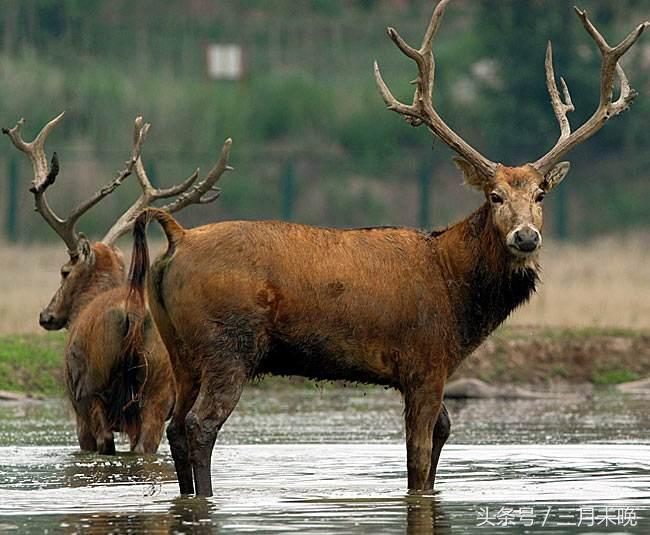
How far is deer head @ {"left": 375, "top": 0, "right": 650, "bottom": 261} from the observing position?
11070mm

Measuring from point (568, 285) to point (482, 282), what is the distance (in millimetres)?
16503

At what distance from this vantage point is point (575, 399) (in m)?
18.2

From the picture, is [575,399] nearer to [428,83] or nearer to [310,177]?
[428,83]

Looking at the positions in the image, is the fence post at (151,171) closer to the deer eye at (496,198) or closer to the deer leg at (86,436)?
the deer leg at (86,436)

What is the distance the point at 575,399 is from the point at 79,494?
26.5ft

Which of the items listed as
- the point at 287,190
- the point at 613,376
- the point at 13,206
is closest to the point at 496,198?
the point at 613,376

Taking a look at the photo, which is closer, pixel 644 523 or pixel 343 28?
pixel 644 523

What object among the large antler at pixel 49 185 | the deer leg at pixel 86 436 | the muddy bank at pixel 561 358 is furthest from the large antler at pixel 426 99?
the muddy bank at pixel 561 358

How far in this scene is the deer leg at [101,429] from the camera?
45.0 feet

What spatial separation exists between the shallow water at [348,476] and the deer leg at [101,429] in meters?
0.13

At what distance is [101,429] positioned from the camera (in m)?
13.8

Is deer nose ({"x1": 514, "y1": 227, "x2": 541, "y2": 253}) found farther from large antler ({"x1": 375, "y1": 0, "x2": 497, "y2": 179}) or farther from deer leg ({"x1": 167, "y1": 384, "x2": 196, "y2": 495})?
deer leg ({"x1": 167, "y1": 384, "x2": 196, "y2": 495})

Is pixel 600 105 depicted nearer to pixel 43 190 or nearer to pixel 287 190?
pixel 43 190

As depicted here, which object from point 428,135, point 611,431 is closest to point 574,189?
point 428,135
